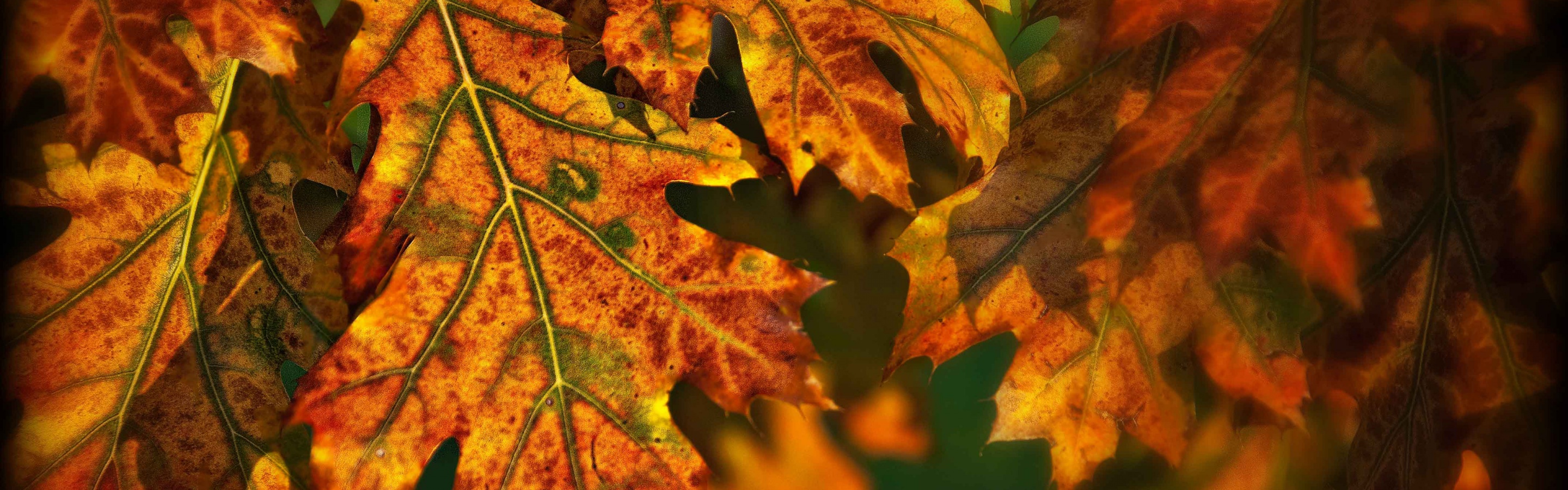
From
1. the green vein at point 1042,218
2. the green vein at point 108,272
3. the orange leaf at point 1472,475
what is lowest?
the orange leaf at point 1472,475

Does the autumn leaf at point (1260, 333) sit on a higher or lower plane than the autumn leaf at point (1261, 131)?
lower

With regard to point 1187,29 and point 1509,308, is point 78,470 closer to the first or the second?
point 1187,29

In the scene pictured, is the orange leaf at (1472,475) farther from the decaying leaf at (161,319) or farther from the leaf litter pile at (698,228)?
the decaying leaf at (161,319)

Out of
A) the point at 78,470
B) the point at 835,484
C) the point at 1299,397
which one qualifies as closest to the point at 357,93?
the point at 78,470

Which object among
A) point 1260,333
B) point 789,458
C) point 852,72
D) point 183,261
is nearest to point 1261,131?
point 1260,333

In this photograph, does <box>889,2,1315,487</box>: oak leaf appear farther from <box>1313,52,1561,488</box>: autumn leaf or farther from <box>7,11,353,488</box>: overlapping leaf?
<box>7,11,353,488</box>: overlapping leaf

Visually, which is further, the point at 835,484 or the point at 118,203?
the point at 835,484

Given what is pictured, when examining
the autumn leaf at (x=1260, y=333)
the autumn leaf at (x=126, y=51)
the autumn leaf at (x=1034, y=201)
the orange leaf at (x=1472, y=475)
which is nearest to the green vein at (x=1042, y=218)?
the autumn leaf at (x=1034, y=201)

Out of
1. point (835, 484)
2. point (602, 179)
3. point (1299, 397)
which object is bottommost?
point (835, 484)
